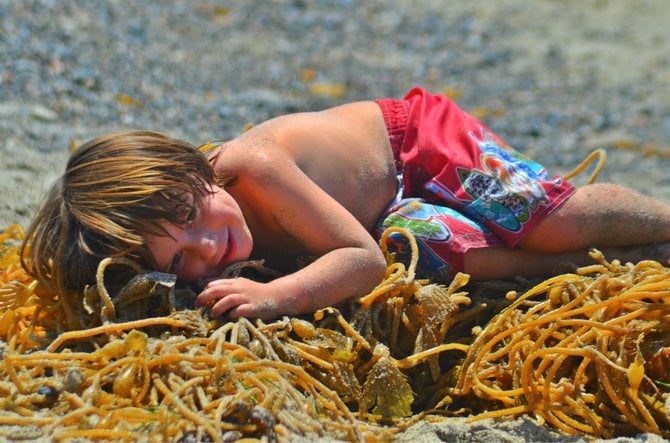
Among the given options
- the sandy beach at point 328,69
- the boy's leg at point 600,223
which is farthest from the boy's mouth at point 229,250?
the sandy beach at point 328,69

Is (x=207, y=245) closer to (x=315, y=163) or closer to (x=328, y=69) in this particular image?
(x=315, y=163)

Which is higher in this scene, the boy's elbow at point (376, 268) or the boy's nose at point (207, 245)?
the boy's nose at point (207, 245)

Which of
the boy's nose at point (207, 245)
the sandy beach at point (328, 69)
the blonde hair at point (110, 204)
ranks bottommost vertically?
the sandy beach at point (328, 69)

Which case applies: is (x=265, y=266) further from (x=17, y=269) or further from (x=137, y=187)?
(x=17, y=269)

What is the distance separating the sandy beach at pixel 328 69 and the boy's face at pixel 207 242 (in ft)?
5.08

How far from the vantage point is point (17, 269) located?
3.14 metres

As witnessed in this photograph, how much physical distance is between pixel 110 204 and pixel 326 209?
65cm

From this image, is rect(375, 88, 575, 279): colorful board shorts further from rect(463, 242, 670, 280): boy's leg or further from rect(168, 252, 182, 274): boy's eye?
rect(168, 252, 182, 274): boy's eye

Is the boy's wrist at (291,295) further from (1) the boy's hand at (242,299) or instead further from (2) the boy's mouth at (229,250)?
(2) the boy's mouth at (229,250)

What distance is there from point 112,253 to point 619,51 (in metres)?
5.54

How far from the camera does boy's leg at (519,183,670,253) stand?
3.22 metres

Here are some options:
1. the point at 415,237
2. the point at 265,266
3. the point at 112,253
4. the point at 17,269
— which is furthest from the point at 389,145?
the point at 17,269

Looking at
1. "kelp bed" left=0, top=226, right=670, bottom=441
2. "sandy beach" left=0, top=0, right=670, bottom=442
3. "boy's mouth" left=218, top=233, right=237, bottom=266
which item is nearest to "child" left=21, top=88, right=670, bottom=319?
"boy's mouth" left=218, top=233, right=237, bottom=266

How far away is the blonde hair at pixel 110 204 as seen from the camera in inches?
106
